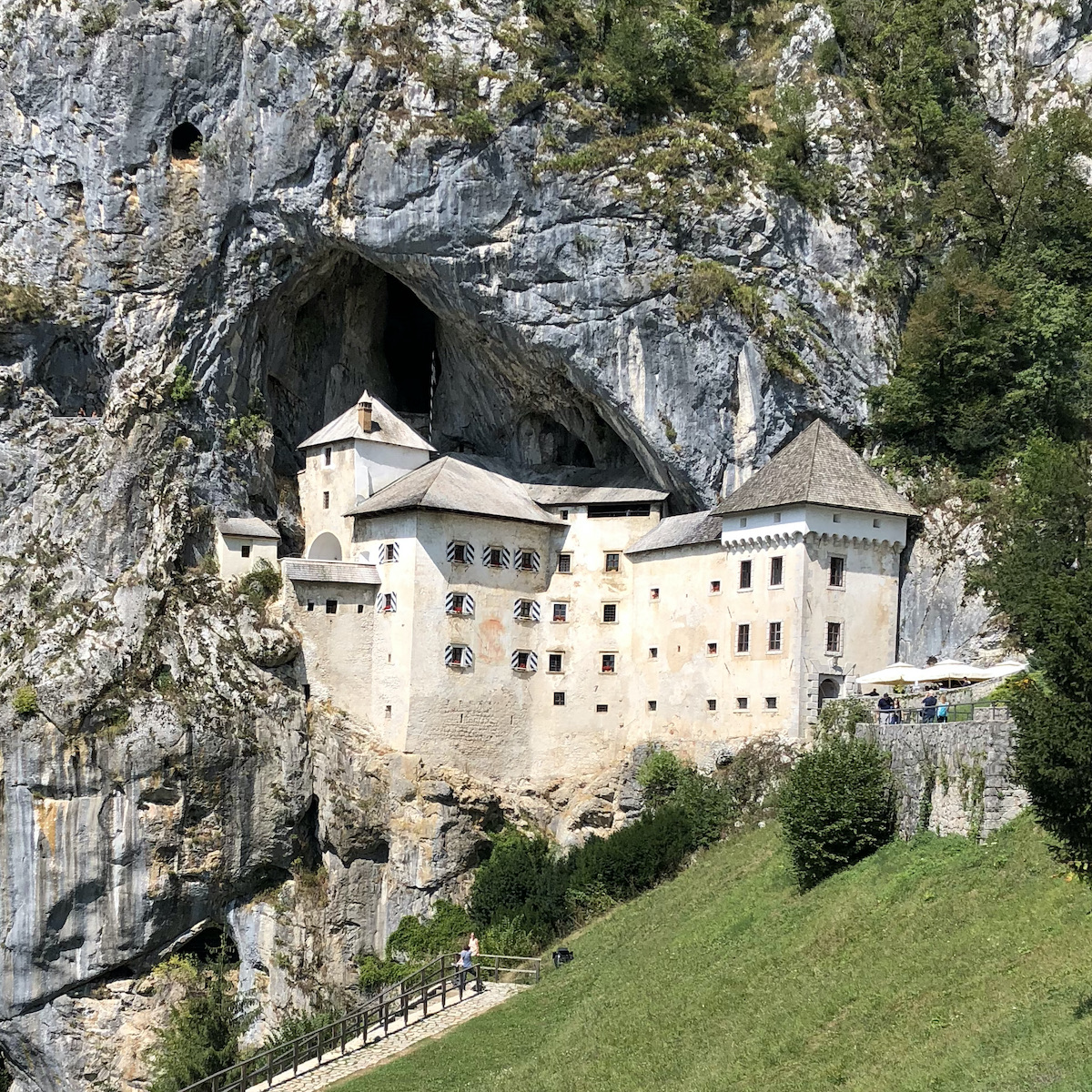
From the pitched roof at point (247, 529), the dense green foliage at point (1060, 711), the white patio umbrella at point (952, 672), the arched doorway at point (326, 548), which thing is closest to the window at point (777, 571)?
the white patio umbrella at point (952, 672)

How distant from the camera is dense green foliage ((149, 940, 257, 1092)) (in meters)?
51.3

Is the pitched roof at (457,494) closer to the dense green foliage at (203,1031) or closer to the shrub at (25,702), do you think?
the shrub at (25,702)

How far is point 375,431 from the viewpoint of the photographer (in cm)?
6306

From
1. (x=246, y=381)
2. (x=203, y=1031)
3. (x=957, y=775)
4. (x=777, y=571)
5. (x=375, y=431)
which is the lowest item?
(x=203, y=1031)

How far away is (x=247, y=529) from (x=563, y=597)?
12.4 metres

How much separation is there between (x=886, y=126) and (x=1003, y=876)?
39699 mm

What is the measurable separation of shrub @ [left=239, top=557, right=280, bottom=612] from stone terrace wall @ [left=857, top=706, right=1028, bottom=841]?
92.4 feet

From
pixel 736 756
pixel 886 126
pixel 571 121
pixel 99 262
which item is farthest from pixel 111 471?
pixel 886 126

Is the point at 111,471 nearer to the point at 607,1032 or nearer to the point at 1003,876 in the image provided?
the point at 607,1032

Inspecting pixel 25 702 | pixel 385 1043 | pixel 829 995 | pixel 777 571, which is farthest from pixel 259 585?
pixel 829 995

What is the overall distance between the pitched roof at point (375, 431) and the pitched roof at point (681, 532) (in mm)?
10115

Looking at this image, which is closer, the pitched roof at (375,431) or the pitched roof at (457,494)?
the pitched roof at (457,494)

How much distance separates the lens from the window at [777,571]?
5353 centimetres

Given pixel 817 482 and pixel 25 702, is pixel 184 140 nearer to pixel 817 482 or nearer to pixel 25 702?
pixel 25 702
